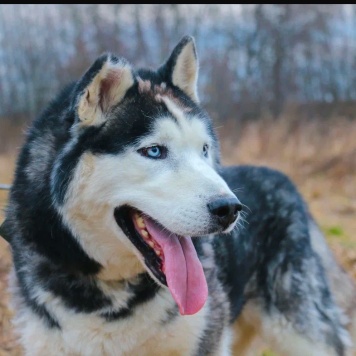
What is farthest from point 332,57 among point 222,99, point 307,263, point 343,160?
point 307,263

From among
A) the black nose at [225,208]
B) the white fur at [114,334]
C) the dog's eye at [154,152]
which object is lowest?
the white fur at [114,334]

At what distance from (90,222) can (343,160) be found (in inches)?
367

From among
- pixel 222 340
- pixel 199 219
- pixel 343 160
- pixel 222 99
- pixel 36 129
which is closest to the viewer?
pixel 199 219

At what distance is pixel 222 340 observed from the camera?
9.82ft

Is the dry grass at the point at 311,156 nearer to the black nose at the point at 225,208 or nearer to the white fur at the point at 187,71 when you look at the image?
the white fur at the point at 187,71

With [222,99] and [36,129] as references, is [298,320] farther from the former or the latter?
[222,99]

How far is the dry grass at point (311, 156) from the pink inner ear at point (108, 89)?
21.8ft

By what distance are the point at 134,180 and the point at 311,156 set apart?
9403 millimetres

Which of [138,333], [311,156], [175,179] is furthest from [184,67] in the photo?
[311,156]

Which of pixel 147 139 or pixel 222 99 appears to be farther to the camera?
pixel 222 99

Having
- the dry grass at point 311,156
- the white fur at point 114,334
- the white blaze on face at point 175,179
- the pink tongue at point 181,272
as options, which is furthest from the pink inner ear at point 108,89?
the dry grass at point 311,156

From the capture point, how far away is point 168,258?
2.50 metres

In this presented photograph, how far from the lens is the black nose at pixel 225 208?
2.32 metres

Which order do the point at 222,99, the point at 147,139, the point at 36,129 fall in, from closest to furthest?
the point at 147,139
the point at 36,129
the point at 222,99
